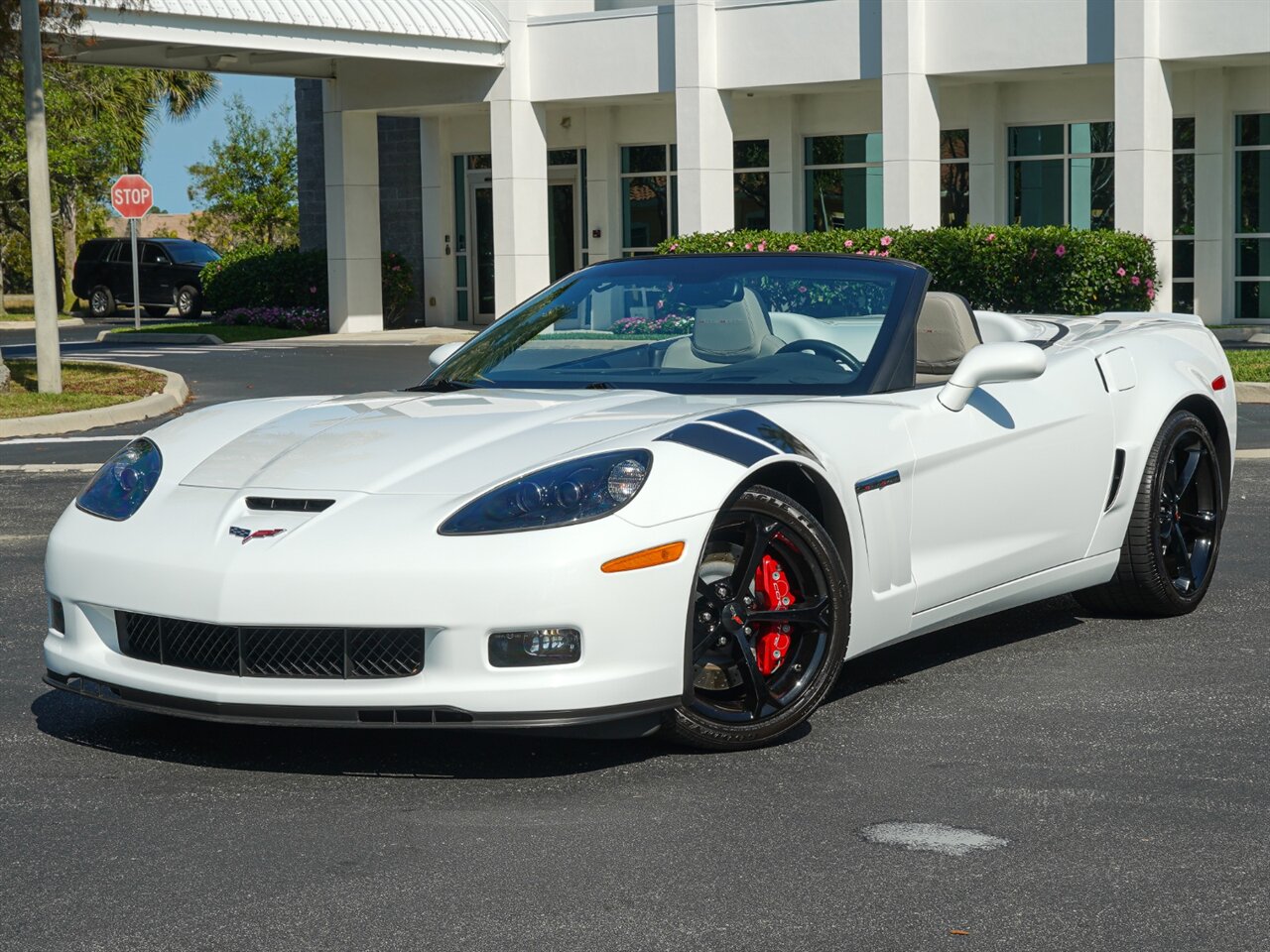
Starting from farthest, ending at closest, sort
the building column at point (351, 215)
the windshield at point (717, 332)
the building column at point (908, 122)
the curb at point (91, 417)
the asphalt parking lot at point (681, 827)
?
the building column at point (351, 215) < the building column at point (908, 122) < the curb at point (91, 417) < the windshield at point (717, 332) < the asphalt parking lot at point (681, 827)

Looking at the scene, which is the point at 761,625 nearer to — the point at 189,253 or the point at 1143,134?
the point at 1143,134

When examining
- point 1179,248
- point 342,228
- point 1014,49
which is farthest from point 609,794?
point 342,228

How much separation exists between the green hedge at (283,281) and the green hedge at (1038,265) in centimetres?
1019

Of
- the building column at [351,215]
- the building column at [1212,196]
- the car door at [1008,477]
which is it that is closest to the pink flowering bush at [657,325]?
the car door at [1008,477]

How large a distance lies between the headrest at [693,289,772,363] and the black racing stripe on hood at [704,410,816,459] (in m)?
0.79

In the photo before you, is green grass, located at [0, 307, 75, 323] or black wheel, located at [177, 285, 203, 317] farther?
green grass, located at [0, 307, 75, 323]

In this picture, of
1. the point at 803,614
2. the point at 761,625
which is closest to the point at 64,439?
the point at 761,625

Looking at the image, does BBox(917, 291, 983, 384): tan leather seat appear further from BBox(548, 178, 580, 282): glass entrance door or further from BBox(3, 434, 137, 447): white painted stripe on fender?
BBox(548, 178, 580, 282): glass entrance door

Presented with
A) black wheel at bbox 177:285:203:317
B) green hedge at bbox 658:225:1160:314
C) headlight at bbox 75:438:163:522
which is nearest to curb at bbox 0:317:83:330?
black wheel at bbox 177:285:203:317

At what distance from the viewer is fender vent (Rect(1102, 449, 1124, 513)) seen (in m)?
6.42

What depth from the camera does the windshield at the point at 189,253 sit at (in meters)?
41.8

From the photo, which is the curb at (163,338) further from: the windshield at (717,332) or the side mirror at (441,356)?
the windshield at (717,332)

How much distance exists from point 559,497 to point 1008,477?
71.8 inches

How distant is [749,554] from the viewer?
4.91m
